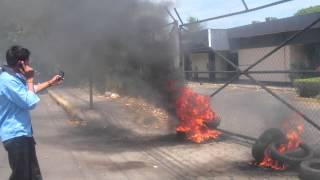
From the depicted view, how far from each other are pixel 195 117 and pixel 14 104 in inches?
186

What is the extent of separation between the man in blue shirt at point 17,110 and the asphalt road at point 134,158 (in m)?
1.95

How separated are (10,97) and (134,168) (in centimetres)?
288

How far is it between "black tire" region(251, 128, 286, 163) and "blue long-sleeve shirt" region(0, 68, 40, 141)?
142 inches

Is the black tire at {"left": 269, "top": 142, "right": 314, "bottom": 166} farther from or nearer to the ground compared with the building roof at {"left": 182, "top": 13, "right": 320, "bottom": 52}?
nearer to the ground

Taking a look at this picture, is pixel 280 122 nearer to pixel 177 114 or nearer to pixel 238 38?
pixel 177 114

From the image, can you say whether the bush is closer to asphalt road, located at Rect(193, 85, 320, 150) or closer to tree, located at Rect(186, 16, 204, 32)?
asphalt road, located at Rect(193, 85, 320, 150)

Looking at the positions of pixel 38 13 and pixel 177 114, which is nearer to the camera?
pixel 177 114

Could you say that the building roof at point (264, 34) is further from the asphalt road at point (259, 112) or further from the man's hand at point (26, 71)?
the man's hand at point (26, 71)

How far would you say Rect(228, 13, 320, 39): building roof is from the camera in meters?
22.2

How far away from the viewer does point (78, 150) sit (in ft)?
28.6

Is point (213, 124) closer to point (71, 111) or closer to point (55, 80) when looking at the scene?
Answer: point (55, 80)

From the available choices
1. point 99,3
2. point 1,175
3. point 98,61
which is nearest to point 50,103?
point 98,61

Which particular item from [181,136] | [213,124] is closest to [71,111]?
[181,136]

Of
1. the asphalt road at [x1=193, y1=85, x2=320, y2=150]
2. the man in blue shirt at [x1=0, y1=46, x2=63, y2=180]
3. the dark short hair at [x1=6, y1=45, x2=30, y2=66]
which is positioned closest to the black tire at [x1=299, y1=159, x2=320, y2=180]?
the asphalt road at [x1=193, y1=85, x2=320, y2=150]
